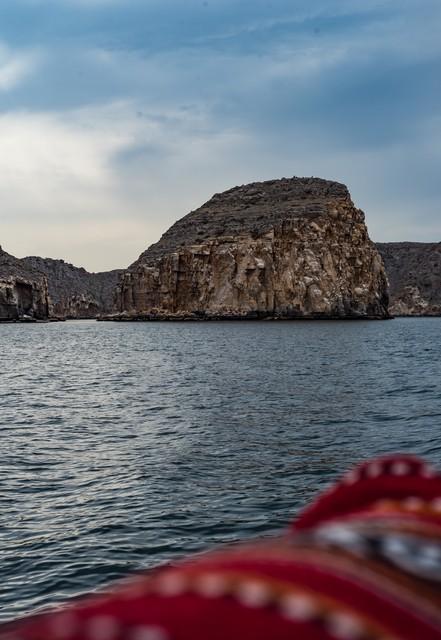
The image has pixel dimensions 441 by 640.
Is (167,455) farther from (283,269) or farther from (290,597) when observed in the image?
(283,269)

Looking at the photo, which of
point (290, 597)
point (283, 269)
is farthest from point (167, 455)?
point (283, 269)

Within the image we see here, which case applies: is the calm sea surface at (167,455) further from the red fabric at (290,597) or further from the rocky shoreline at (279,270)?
the rocky shoreline at (279,270)

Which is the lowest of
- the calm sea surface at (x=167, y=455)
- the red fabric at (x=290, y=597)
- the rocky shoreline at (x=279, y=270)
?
the calm sea surface at (x=167, y=455)

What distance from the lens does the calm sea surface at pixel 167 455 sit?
11.2 m

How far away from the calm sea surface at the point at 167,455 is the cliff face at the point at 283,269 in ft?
342

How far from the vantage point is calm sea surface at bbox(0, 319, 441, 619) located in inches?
440

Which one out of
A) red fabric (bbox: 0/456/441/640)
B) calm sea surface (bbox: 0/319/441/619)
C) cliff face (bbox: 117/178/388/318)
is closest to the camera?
red fabric (bbox: 0/456/441/640)

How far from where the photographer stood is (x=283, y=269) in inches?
5778

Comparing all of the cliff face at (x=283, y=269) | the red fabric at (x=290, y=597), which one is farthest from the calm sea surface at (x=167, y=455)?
the cliff face at (x=283, y=269)

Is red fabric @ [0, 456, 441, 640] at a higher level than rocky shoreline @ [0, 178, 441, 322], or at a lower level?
lower

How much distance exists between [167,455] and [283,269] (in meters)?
130

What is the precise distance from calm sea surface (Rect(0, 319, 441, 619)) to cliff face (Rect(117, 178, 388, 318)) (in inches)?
4110

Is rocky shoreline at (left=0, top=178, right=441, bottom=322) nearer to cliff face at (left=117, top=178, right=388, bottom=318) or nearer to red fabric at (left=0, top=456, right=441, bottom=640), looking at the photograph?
cliff face at (left=117, top=178, right=388, bottom=318)

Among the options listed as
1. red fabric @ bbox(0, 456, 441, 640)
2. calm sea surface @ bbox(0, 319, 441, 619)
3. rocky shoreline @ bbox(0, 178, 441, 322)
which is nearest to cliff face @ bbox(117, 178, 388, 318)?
rocky shoreline @ bbox(0, 178, 441, 322)
